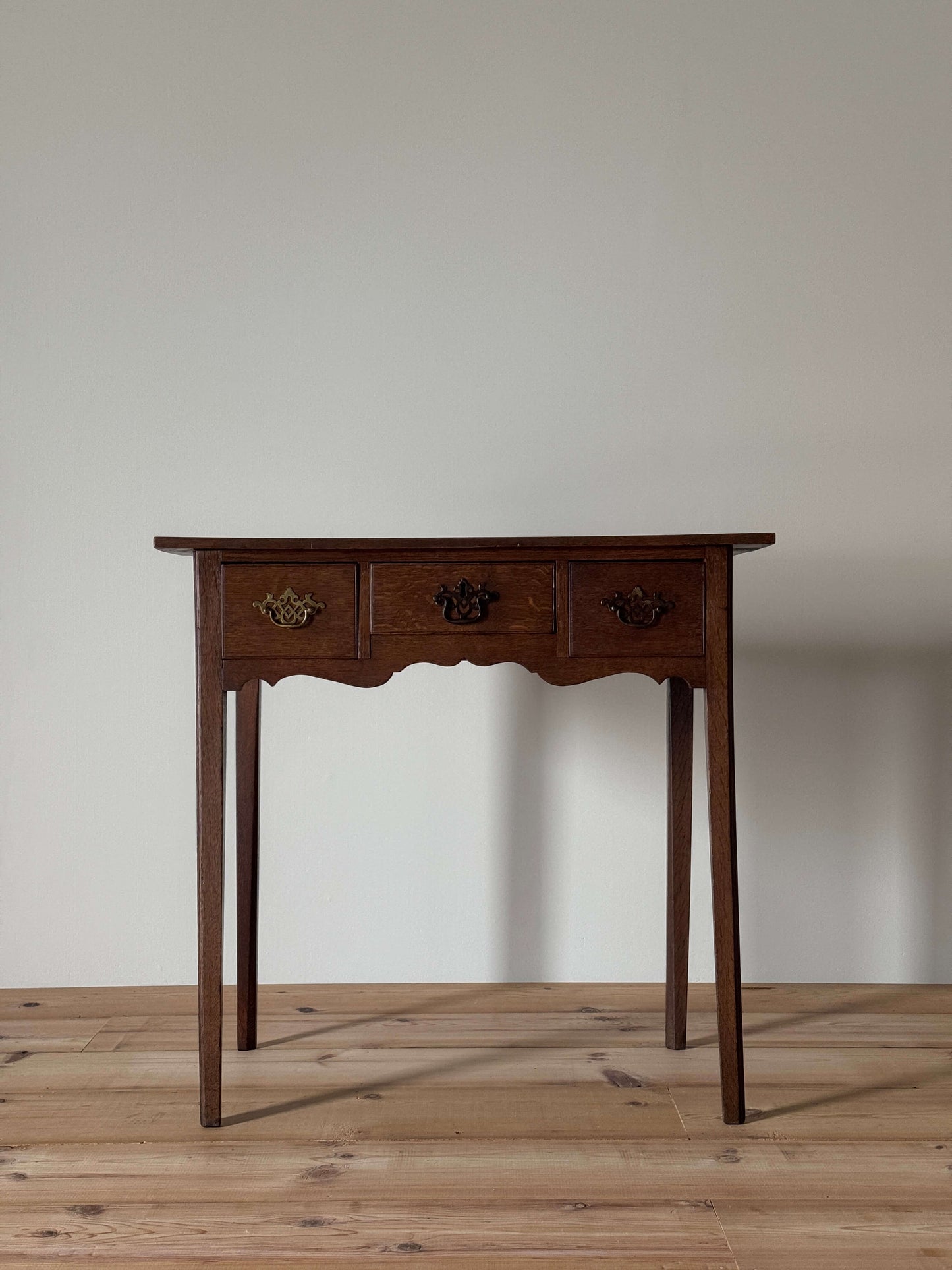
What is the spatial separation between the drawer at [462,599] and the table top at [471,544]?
0.03 m

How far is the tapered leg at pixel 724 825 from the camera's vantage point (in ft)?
5.29

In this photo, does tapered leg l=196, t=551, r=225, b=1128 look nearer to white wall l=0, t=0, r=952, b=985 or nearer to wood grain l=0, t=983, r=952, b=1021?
→ wood grain l=0, t=983, r=952, b=1021

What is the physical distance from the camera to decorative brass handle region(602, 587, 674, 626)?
161 centimetres

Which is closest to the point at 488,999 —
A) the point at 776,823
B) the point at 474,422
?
the point at 776,823

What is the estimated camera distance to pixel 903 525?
7.45 ft

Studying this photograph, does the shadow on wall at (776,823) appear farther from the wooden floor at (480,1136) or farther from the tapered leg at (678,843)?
the tapered leg at (678,843)

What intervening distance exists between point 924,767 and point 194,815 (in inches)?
62.9

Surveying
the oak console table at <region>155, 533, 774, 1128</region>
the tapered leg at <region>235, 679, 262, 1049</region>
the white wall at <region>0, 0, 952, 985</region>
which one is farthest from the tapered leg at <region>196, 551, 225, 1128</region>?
the white wall at <region>0, 0, 952, 985</region>

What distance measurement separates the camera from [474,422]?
2.26 m

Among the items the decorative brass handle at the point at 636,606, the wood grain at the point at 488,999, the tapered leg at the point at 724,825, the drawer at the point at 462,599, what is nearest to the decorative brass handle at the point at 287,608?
the drawer at the point at 462,599

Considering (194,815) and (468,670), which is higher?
(468,670)

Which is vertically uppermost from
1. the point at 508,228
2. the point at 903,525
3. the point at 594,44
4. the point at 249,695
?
the point at 594,44

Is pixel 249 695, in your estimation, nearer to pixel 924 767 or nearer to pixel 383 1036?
pixel 383 1036

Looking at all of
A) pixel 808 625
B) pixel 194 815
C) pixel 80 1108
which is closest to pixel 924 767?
pixel 808 625
